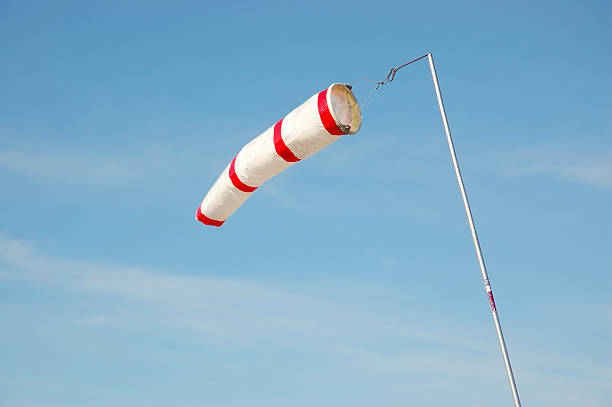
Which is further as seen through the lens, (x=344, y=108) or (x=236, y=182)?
(x=236, y=182)

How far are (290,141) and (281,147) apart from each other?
0.35m

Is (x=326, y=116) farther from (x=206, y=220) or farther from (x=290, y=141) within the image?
(x=206, y=220)

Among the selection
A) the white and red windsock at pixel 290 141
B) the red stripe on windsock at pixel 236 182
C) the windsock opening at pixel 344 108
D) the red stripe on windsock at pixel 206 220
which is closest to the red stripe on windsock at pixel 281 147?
the white and red windsock at pixel 290 141

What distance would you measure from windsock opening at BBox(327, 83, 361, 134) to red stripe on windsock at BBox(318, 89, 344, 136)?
0.24 feet

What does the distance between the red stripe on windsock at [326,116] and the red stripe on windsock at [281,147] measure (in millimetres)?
1246

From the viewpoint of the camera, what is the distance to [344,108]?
14.2 metres

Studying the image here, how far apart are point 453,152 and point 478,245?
2008mm

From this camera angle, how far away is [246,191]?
55.7 feet

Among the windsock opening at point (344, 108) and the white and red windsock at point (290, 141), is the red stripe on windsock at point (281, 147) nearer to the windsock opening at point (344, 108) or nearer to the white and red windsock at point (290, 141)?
the white and red windsock at point (290, 141)

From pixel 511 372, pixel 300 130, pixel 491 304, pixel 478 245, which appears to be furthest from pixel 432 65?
pixel 511 372

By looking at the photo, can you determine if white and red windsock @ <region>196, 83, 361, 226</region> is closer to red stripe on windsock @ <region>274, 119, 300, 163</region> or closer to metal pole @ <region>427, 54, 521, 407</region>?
red stripe on windsock @ <region>274, 119, 300, 163</region>

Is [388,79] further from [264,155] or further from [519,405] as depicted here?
[519,405]

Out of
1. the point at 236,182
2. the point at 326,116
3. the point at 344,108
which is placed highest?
the point at 236,182

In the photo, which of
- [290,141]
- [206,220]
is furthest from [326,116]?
[206,220]
